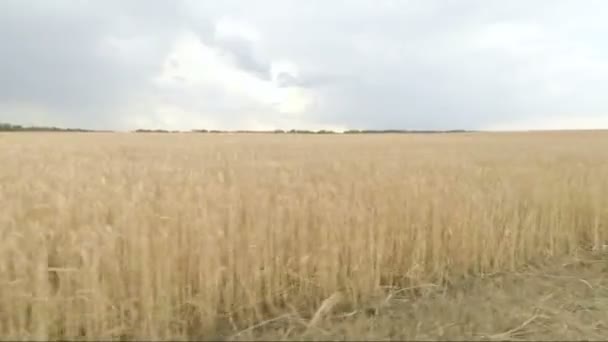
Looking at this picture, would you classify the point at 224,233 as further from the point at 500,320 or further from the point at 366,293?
the point at 500,320

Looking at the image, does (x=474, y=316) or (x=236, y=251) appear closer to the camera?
(x=474, y=316)

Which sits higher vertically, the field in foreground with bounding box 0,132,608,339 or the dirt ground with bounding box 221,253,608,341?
the field in foreground with bounding box 0,132,608,339

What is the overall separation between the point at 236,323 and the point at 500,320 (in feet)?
5.16

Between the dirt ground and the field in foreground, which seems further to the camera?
the dirt ground

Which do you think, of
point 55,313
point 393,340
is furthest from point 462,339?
point 55,313

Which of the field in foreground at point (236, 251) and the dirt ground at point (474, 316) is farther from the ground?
the field in foreground at point (236, 251)

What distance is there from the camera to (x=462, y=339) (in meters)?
2.37

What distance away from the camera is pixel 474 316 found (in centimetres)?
265

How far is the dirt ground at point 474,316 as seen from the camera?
2405 mm

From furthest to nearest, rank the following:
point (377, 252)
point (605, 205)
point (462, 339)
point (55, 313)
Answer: point (605, 205) < point (377, 252) < point (462, 339) < point (55, 313)

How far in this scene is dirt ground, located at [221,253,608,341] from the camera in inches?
94.7

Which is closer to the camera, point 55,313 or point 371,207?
point 55,313

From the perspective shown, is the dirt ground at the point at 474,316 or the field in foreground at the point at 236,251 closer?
the field in foreground at the point at 236,251

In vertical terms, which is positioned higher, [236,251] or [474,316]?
[236,251]
